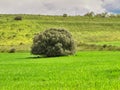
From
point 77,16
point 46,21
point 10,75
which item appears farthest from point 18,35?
point 10,75

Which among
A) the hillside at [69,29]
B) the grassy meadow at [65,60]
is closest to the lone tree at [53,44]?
the grassy meadow at [65,60]

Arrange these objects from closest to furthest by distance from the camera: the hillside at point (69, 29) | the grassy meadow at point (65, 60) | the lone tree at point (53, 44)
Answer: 1. the grassy meadow at point (65, 60)
2. the lone tree at point (53, 44)
3. the hillside at point (69, 29)

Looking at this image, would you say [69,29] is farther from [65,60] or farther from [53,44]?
[65,60]

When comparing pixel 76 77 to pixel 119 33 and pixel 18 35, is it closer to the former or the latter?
pixel 18 35

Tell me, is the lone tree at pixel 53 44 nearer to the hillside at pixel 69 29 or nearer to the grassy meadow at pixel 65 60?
the grassy meadow at pixel 65 60

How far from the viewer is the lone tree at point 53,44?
5833cm

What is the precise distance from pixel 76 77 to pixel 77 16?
117144 millimetres

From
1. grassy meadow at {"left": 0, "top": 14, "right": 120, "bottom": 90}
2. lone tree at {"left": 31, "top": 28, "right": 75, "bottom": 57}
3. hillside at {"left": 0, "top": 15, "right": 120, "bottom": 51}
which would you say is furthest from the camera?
hillside at {"left": 0, "top": 15, "right": 120, "bottom": 51}

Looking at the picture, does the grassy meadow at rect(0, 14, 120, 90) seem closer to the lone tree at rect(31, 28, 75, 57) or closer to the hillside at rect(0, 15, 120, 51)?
the hillside at rect(0, 15, 120, 51)

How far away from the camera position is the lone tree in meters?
58.3

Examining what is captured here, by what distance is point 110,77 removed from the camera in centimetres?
2567

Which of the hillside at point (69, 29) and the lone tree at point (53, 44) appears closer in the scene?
the lone tree at point (53, 44)

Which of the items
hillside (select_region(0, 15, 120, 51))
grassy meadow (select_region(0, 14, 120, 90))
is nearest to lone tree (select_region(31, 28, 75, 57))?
grassy meadow (select_region(0, 14, 120, 90))

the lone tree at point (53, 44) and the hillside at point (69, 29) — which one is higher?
the lone tree at point (53, 44)
